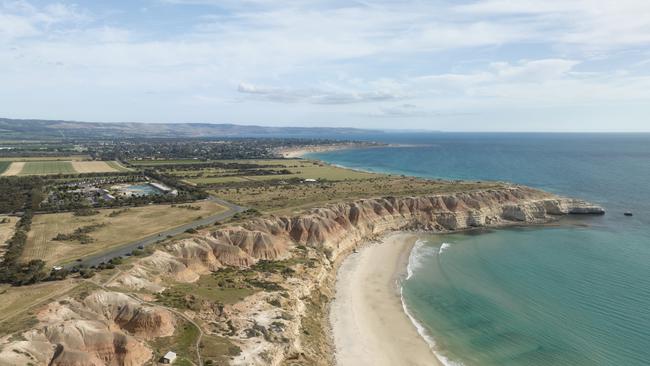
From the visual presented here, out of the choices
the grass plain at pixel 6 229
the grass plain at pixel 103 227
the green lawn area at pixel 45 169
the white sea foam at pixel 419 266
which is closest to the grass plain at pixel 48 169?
the green lawn area at pixel 45 169

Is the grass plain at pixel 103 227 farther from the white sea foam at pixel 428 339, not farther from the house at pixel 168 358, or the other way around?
the white sea foam at pixel 428 339

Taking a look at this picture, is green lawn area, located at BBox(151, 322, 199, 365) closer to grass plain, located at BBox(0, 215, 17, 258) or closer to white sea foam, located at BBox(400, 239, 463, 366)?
white sea foam, located at BBox(400, 239, 463, 366)

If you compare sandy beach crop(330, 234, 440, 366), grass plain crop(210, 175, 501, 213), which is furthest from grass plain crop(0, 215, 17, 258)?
sandy beach crop(330, 234, 440, 366)

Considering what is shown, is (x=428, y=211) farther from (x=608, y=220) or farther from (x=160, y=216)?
(x=160, y=216)

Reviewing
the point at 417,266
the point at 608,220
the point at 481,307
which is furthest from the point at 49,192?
the point at 608,220

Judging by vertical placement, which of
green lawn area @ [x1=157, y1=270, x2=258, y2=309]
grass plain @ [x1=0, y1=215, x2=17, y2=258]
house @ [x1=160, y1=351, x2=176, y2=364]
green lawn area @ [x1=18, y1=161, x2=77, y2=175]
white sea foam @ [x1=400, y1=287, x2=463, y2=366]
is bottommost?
white sea foam @ [x1=400, y1=287, x2=463, y2=366]

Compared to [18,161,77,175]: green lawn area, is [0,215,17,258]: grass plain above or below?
below

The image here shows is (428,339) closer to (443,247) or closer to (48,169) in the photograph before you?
(443,247)
